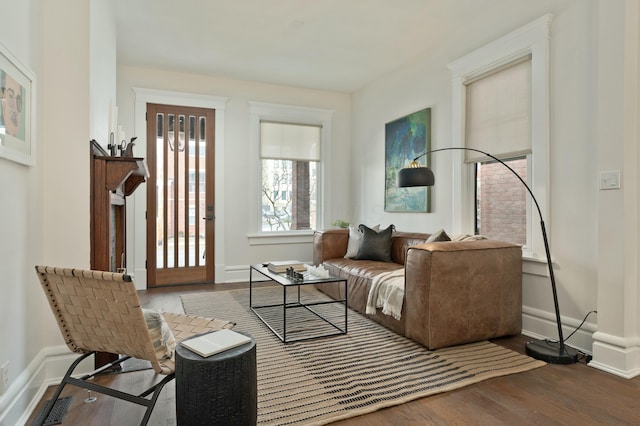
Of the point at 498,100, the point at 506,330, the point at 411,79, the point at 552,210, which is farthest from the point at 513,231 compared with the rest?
the point at 411,79

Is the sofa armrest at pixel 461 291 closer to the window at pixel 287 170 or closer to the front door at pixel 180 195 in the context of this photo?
the window at pixel 287 170

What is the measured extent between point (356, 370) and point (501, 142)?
2.37 m

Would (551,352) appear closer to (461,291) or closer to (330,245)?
(461,291)

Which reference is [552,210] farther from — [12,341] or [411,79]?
[12,341]

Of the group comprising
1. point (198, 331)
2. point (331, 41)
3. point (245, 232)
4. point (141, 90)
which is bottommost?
point (198, 331)

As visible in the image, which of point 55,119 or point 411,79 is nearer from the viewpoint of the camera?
point 55,119

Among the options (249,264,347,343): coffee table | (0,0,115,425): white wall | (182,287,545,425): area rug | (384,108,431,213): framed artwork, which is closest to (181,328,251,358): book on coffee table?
(182,287,545,425): area rug

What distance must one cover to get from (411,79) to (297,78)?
1.58 meters

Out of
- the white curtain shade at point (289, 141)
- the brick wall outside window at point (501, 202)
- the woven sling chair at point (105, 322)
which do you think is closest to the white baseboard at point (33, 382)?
the woven sling chair at point (105, 322)

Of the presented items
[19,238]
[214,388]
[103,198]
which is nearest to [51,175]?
[103,198]

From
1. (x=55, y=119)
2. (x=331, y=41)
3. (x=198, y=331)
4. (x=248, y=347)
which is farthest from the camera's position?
(x=331, y=41)

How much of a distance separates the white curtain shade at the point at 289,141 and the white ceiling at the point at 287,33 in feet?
2.41

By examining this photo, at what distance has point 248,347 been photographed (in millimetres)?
1713

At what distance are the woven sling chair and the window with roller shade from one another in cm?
296
